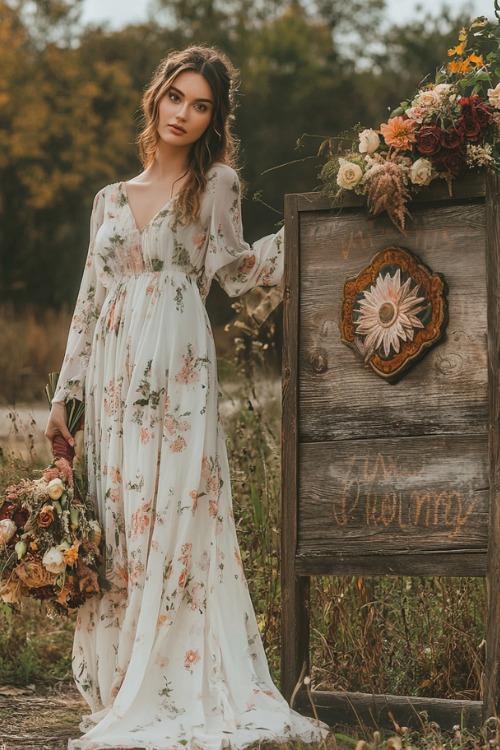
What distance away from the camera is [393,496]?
141 inches

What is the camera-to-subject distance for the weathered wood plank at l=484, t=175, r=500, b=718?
3363mm

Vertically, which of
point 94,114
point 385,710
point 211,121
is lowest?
point 385,710

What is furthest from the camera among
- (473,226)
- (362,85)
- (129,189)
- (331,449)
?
(362,85)

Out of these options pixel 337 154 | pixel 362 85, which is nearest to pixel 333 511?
pixel 337 154

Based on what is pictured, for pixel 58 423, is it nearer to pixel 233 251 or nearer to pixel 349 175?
pixel 233 251

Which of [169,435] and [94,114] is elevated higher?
[94,114]

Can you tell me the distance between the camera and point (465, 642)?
13.9ft

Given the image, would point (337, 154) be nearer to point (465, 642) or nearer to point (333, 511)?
point (333, 511)

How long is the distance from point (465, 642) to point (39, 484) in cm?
173

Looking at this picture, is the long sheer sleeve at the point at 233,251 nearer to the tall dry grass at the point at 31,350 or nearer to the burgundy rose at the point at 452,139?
the burgundy rose at the point at 452,139

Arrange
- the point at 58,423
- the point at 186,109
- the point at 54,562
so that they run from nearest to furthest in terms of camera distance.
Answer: the point at 54,562 < the point at 186,109 < the point at 58,423

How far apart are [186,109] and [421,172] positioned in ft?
2.98

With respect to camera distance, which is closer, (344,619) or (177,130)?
(177,130)

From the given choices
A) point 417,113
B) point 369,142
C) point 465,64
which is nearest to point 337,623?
point 369,142
